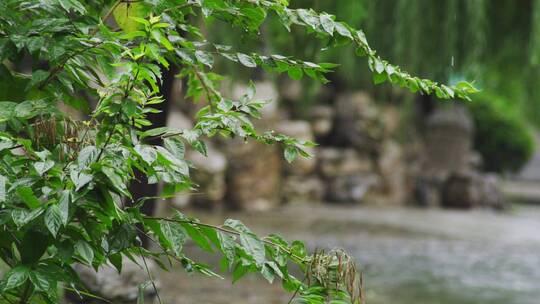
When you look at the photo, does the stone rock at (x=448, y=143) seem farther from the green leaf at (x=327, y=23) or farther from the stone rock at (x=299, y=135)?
the green leaf at (x=327, y=23)

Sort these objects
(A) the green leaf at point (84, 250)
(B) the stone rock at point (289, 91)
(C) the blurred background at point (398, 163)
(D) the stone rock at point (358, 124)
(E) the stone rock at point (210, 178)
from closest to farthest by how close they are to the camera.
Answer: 1. (A) the green leaf at point (84, 250)
2. (C) the blurred background at point (398, 163)
3. (E) the stone rock at point (210, 178)
4. (B) the stone rock at point (289, 91)
5. (D) the stone rock at point (358, 124)

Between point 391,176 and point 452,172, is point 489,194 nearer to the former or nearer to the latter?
point 452,172

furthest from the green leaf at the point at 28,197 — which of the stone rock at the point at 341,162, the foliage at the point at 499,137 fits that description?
the foliage at the point at 499,137

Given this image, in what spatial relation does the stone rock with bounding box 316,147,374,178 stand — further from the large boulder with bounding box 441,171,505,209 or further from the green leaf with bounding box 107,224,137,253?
the green leaf with bounding box 107,224,137,253

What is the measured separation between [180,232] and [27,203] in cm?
23

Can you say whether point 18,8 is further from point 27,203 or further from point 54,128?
point 27,203

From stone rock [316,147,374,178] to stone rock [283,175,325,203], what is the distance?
0.74 feet

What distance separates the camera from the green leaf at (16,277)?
1.00 metres

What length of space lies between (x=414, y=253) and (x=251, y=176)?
8.35 feet

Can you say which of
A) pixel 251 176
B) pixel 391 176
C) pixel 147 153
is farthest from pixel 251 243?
pixel 391 176

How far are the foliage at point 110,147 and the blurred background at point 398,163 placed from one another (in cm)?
15

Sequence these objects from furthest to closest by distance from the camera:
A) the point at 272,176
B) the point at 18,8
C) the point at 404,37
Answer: the point at 272,176 < the point at 404,37 < the point at 18,8

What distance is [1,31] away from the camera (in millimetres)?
1182

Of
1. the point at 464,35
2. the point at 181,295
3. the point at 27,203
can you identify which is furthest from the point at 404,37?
the point at 27,203
